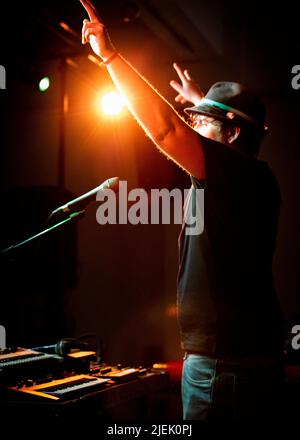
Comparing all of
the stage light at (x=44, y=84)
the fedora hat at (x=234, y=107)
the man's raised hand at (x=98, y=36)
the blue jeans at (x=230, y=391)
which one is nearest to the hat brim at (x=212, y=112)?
the fedora hat at (x=234, y=107)

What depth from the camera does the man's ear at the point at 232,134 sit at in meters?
1.89

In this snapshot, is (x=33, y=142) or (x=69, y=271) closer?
(x=69, y=271)

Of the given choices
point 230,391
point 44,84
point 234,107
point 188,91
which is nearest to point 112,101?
point 44,84

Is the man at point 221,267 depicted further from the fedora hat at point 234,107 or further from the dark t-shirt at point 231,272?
the fedora hat at point 234,107

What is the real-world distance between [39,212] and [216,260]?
10.3 feet

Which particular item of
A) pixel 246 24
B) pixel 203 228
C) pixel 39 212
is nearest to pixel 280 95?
pixel 246 24

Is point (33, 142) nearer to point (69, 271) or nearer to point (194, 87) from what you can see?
point (69, 271)

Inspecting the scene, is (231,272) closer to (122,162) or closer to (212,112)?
(212,112)

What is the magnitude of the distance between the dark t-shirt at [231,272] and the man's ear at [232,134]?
16 centimetres

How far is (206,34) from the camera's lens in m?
5.39

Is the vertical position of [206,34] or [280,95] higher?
[206,34]
